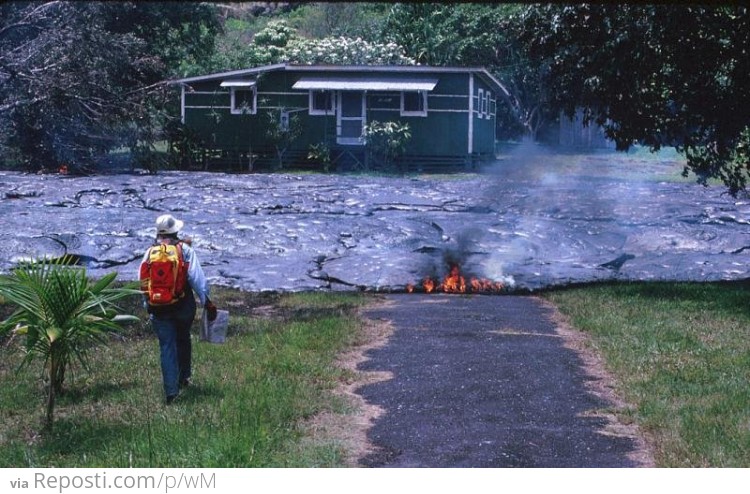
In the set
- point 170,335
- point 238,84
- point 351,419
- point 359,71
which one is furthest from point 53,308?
point 359,71

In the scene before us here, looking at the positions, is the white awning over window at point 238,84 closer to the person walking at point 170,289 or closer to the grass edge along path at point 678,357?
the grass edge along path at point 678,357

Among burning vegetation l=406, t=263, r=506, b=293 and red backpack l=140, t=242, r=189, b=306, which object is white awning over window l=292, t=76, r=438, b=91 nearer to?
burning vegetation l=406, t=263, r=506, b=293

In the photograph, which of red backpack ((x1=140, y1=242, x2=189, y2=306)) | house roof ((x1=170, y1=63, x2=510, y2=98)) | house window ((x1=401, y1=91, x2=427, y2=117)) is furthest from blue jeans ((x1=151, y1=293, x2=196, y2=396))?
house window ((x1=401, y1=91, x2=427, y2=117))

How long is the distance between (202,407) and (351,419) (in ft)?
4.14

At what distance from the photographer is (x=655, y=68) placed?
19.0 m

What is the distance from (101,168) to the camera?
33062 mm

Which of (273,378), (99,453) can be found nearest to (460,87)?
(273,378)

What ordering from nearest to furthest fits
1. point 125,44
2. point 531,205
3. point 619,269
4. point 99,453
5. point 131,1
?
point 99,453 < point 125,44 < point 131,1 < point 619,269 < point 531,205

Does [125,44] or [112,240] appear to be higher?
[125,44]

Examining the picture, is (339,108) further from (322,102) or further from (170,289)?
(170,289)

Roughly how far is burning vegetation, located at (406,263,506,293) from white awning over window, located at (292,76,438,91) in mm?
20132

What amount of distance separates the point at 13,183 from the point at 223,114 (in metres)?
12.1

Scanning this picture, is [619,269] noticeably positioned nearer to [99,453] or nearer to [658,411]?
[658,411]

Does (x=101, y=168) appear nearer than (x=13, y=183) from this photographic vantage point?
No
